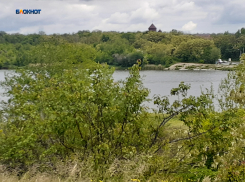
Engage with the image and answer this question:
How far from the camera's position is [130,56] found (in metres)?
66.9

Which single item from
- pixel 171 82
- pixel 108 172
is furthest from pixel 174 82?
pixel 108 172

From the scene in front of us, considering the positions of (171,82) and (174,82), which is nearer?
(171,82)

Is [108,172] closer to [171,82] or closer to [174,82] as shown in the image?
[171,82]

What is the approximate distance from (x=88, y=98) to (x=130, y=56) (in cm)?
6129

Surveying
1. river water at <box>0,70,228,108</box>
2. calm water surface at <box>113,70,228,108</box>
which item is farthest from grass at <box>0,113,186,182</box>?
river water at <box>0,70,228,108</box>

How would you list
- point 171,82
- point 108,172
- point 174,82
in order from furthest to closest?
point 174,82 < point 171,82 < point 108,172

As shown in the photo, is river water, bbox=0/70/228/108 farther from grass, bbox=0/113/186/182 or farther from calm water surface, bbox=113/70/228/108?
grass, bbox=0/113/186/182

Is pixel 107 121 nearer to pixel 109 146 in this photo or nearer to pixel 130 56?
pixel 109 146

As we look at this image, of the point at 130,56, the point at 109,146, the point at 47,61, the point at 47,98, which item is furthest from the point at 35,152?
the point at 130,56

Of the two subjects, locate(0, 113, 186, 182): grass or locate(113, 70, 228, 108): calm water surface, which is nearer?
locate(0, 113, 186, 182): grass

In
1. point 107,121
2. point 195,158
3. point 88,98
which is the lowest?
point 195,158

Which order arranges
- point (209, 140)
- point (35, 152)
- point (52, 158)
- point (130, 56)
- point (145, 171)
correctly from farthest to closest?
1. point (130, 56)
2. point (35, 152)
3. point (52, 158)
4. point (209, 140)
5. point (145, 171)

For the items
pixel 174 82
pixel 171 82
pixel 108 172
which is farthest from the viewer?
pixel 174 82

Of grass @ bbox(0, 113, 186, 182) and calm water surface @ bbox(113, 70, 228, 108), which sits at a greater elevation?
grass @ bbox(0, 113, 186, 182)
